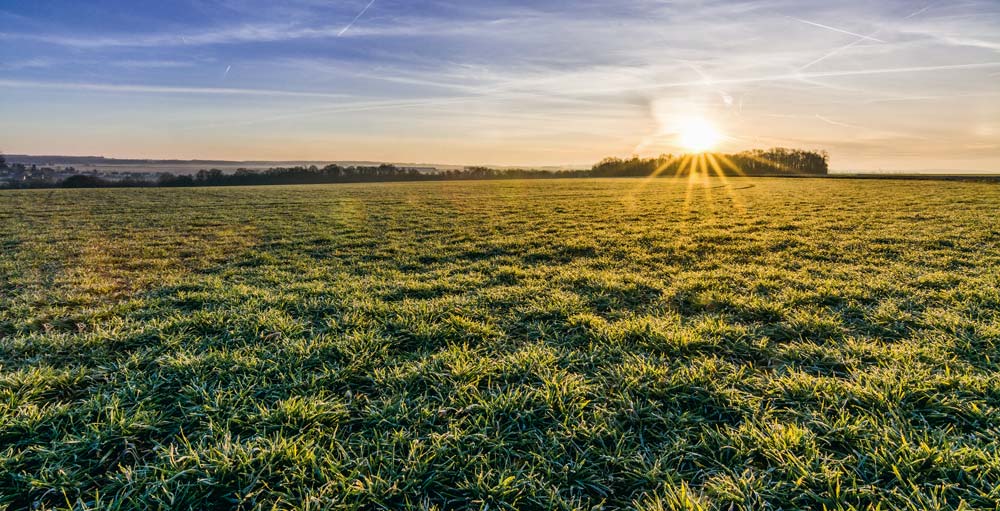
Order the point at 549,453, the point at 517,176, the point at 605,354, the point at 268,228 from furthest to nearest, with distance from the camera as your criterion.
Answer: the point at 517,176 → the point at 268,228 → the point at 605,354 → the point at 549,453

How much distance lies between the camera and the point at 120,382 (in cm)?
399

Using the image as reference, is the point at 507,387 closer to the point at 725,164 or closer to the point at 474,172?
the point at 474,172

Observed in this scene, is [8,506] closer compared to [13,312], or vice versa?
[8,506]

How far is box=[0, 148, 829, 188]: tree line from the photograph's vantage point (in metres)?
55.3

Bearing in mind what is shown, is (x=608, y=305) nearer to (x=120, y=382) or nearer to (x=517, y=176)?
(x=120, y=382)

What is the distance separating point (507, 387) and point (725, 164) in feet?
328

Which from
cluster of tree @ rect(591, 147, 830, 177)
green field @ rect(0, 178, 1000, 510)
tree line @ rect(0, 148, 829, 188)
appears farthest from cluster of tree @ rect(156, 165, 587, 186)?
green field @ rect(0, 178, 1000, 510)

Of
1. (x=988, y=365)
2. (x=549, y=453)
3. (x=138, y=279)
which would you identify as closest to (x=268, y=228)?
(x=138, y=279)

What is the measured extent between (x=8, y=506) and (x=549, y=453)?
11.3ft

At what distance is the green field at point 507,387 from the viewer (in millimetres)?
2748

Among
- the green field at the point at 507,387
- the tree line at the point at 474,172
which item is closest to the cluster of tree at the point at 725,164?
the tree line at the point at 474,172

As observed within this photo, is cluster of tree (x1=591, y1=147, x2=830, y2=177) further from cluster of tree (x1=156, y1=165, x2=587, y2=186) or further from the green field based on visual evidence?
the green field

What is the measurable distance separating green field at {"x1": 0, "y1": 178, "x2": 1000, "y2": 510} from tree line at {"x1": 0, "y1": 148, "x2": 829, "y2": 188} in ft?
200

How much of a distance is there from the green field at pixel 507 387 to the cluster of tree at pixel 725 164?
85428mm
